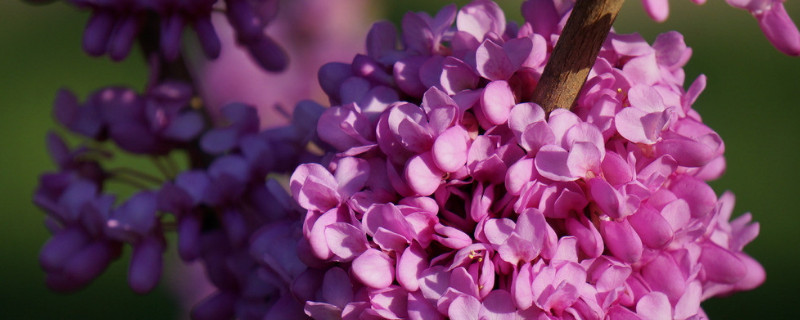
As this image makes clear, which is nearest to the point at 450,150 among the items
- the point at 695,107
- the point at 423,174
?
the point at 423,174

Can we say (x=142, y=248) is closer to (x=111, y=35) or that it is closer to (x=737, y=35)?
(x=111, y=35)

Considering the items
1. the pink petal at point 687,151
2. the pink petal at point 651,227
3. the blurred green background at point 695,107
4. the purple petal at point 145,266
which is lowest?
the blurred green background at point 695,107

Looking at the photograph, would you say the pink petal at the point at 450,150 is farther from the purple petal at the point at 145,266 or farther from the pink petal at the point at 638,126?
the purple petal at the point at 145,266

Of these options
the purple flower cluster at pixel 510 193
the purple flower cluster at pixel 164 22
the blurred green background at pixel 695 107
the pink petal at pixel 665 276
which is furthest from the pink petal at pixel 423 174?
the blurred green background at pixel 695 107

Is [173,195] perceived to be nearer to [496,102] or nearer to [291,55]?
[496,102]

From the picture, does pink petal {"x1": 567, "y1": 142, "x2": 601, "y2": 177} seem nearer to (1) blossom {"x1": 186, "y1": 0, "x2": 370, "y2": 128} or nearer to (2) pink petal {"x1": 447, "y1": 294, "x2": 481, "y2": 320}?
(2) pink petal {"x1": 447, "y1": 294, "x2": 481, "y2": 320}

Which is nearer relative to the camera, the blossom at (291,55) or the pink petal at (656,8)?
the pink petal at (656,8)
